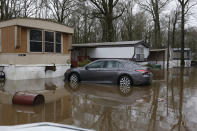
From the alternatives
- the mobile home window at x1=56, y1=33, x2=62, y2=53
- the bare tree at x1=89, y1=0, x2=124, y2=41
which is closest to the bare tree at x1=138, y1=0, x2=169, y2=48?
the bare tree at x1=89, y1=0, x2=124, y2=41

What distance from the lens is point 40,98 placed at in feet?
20.1

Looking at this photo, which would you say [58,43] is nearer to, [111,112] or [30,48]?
[30,48]

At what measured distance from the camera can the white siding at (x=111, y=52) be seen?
1858 cm

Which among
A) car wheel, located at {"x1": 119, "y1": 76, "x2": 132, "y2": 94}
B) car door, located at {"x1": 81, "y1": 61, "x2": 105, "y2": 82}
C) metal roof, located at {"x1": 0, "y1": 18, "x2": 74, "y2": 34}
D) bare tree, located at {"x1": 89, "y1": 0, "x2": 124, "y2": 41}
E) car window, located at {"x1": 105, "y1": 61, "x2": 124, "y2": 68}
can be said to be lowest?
car wheel, located at {"x1": 119, "y1": 76, "x2": 132, "y2": 94}

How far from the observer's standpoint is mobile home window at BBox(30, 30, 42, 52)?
1175cm

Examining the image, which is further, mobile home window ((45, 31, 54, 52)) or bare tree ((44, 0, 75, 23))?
bare tree ((44, 0, 75, 23))

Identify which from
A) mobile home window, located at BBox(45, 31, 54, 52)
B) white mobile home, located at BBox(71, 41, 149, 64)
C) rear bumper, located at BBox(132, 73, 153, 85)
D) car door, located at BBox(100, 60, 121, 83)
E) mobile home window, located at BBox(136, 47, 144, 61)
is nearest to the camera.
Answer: rear bumper, located at BBox(132, 73, 153, 85)

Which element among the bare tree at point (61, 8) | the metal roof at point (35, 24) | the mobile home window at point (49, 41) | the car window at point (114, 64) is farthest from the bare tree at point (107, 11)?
the car window at point (114, 64)

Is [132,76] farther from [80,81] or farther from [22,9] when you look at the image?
[22,9]

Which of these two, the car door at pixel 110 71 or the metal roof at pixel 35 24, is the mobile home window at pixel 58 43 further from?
the car door at pixel 110 71

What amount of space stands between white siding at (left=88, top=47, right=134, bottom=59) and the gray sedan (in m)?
9.15

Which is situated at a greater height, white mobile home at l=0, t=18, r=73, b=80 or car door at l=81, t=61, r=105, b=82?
white mobile home at l=0, t=18, r=73, b=80

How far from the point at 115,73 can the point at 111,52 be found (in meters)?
9.97

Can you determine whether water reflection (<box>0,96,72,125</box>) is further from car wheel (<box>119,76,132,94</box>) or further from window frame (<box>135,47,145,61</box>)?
window frame (<box>135,47,145,61</box>)
